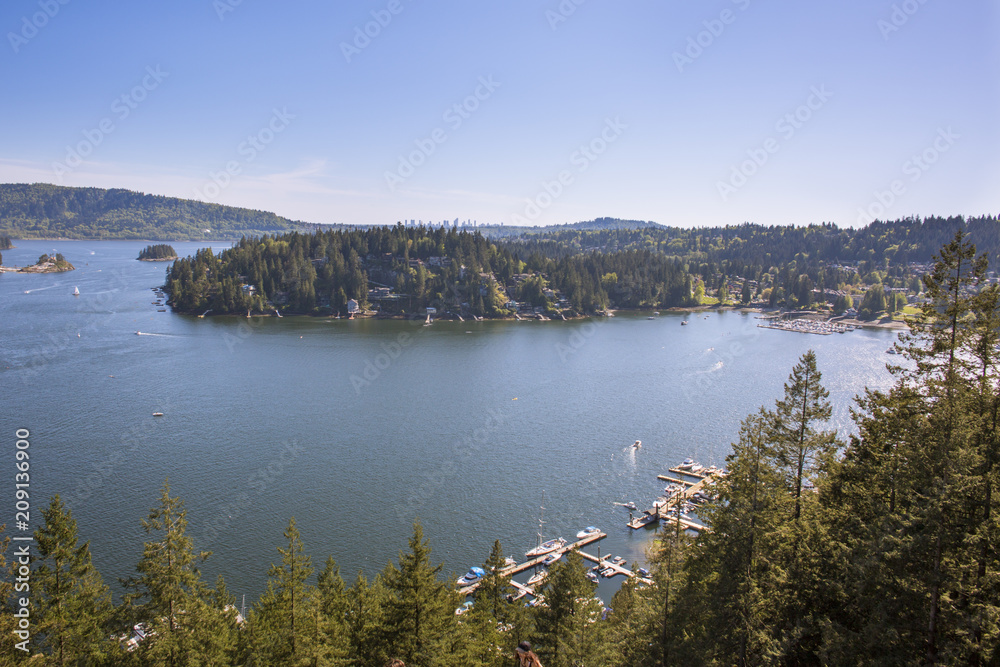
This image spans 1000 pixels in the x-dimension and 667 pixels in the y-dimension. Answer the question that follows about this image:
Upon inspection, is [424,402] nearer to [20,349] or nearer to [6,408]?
[6,408]

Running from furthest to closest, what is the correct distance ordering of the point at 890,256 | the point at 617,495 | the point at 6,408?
the point at 890,256 < the point at 6,408 < the point at 617,495

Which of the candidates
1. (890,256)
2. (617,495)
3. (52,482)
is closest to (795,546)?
(617,495)

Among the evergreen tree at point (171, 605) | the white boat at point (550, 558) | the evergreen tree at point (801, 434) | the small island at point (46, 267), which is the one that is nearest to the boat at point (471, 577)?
the white boat at point (550, 558)

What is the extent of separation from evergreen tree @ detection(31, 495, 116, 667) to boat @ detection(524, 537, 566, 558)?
19.3 m

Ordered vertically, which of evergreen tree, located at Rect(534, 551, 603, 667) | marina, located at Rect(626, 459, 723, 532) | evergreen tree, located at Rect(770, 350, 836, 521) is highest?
evergreen tree, located at Rect(770, 350, 836, 521)

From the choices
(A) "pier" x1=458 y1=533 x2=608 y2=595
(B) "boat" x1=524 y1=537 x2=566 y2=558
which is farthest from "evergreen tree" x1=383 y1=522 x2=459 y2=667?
(B) "boat" x1=524 y1=537 x2=566 y2=558

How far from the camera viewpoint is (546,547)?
102 ft

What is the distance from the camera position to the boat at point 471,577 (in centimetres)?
2773

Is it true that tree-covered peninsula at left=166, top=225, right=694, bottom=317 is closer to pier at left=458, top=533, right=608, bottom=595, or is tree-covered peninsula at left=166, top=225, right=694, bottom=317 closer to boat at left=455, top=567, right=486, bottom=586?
pier at left=458, top=533, right=608, bottom=595

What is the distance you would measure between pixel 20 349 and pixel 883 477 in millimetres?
88658

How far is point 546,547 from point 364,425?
23.0m

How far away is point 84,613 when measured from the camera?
639 inches

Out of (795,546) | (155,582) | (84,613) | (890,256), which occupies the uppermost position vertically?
(890,256)

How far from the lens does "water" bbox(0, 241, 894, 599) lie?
3186 cm
